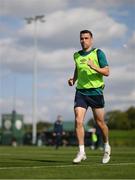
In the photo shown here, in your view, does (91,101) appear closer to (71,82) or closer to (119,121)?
(71,82)

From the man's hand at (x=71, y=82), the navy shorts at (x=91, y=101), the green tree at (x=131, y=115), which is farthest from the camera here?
the green tree at (x=131, y=115)

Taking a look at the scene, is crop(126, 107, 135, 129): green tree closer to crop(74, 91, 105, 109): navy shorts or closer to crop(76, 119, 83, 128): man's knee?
crop(74, 91, 105, 109): navy shorts

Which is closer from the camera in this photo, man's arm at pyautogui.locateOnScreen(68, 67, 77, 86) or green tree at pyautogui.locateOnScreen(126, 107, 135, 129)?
man's arm at pyautogui.locateOnScreen(68, 67, 77, 86)

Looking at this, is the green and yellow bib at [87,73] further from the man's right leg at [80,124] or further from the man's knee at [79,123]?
the man's knee at [79,123]

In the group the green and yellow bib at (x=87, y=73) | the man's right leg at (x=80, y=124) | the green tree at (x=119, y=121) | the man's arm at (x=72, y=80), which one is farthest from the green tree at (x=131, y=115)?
the man's right leg at (x=80, y=124)

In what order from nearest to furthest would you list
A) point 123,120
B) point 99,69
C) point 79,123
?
point 99,69
point 79,123
point 123,120

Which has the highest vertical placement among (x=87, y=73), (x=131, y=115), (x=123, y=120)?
(x=131, y=115)

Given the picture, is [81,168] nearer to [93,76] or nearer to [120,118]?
[93,76]

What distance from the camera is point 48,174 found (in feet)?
28.8

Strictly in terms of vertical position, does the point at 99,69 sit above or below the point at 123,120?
below

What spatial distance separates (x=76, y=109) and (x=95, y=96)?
41 centimetres

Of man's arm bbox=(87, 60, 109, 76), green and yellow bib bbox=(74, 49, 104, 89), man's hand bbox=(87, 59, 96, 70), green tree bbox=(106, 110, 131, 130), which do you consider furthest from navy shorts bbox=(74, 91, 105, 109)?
green tree bbox=(106, 110, 131, 130)

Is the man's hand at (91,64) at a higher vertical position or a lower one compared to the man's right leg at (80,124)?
higher

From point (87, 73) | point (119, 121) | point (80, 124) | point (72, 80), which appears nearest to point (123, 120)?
point (119, 121)
